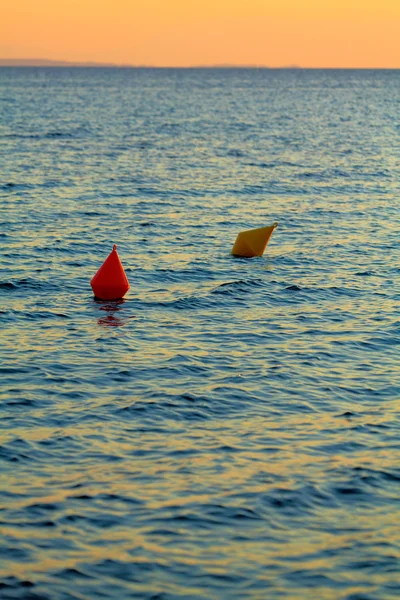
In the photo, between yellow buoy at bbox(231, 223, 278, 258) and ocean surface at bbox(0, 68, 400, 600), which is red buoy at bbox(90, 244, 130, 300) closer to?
ocean surface at bbox(0, 68, 400, 600)

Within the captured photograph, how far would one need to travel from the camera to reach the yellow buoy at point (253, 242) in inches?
980

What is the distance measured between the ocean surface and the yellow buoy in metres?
0.61

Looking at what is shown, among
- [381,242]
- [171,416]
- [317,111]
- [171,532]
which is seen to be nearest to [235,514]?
[171,532]

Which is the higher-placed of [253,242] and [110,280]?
[253,242]

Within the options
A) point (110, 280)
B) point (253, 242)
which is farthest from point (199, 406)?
point (253, 242)

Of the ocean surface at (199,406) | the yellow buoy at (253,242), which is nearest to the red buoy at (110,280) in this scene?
the ocean surface at (199,406)

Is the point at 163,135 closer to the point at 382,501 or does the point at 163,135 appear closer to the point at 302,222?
the point at 302,222

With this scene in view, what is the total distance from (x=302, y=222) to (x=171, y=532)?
72.3 feet

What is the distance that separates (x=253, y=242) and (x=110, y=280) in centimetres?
639

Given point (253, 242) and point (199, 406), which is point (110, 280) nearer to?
point (253, 242)

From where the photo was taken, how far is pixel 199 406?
1368 cm

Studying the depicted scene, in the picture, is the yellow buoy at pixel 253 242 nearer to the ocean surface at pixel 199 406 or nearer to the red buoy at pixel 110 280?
the ocean surface at pixel 199 406

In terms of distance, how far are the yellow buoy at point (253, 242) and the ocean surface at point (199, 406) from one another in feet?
1.99

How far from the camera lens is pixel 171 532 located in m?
9.98
